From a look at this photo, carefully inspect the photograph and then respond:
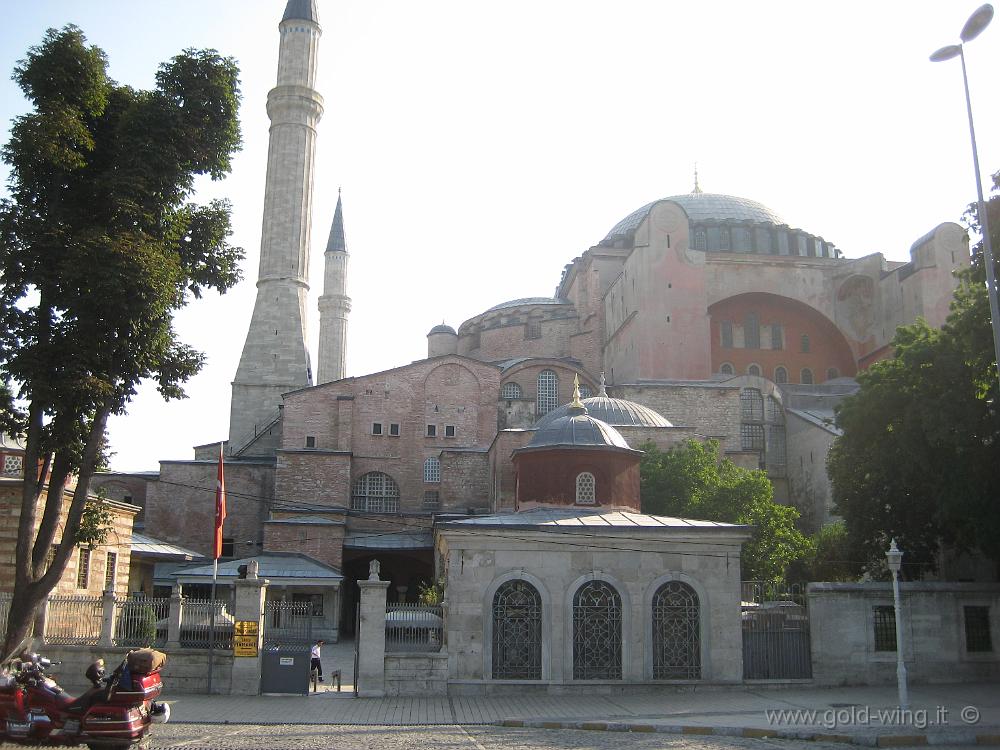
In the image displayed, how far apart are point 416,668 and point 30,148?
10034 mm

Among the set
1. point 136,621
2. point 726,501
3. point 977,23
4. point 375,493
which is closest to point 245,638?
point 136,621

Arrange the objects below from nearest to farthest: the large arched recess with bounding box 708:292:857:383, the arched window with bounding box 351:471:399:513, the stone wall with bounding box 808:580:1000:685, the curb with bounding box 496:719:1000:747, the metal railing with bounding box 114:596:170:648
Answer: the curb with bounding box 496:719:1000:747, the metal railing with bounding box 114:596:170:648, the stone wall with bounding box 808:580:1000:685, the arched window with bounding box 351:471:399:513, the large arched recess with bounding box 708:292:857:383

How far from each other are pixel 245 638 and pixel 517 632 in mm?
4481

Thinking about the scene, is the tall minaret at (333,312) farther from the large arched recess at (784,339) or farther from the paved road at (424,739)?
the paved road at (424,739)

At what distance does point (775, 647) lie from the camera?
17688 mm

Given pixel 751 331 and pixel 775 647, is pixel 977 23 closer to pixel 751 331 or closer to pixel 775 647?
pixel 775 647

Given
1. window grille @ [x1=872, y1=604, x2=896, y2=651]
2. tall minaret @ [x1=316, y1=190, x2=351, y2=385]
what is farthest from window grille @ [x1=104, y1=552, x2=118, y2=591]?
tall minaret @ [x1=316, y1=190, x2=351, y2=385]

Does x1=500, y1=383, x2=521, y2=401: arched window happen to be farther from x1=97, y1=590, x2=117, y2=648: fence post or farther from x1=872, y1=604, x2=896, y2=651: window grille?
x1=97, y1=590, x2=117, y2=648: fence post

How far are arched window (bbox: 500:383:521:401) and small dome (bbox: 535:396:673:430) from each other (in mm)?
7598

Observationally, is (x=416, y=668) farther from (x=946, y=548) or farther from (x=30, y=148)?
(x=946, y=548)

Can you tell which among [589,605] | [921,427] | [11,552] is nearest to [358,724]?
[589,605]

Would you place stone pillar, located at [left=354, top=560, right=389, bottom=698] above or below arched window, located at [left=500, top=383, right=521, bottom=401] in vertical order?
below

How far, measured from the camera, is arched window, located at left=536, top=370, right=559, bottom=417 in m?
39.2

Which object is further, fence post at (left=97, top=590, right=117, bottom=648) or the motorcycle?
fence post at (left=97, top=590, right=117, bottom=648)
